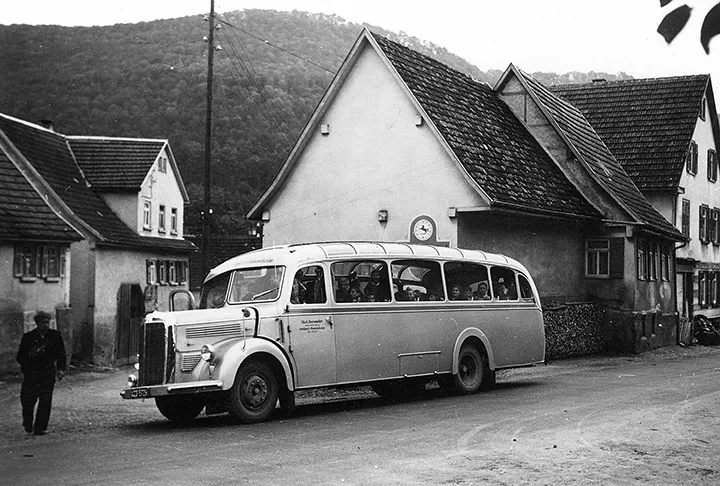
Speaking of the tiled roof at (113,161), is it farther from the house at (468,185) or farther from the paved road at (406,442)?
the paved road at (406,442)

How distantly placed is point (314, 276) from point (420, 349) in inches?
97.8

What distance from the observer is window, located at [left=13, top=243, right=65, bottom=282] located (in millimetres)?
28516

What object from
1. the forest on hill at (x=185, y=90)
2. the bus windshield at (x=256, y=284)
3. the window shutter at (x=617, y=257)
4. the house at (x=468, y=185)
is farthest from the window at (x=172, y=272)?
the bus windshield at (x=256, y=284)

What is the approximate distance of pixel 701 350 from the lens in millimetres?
34594

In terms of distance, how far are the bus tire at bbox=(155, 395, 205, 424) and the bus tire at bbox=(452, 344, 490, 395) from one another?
4985 mm

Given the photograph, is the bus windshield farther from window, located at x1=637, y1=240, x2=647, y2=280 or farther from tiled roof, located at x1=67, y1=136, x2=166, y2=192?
tiled roof, located at x1=67, y1=136, x2=166, y2=192

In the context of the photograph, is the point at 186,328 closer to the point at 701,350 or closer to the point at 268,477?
the point at 268,477

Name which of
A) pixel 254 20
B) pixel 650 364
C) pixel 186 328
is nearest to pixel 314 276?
pixel 186 328

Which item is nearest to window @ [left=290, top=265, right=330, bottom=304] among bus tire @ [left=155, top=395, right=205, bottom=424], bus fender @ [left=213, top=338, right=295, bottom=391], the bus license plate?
bus fender @ [left=213, top=338, right=295, bottom=391]

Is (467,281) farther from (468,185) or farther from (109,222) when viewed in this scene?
(109,222)

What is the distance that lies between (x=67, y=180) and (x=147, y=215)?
191 inches

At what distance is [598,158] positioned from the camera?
34062 mm

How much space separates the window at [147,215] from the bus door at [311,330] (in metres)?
30.3

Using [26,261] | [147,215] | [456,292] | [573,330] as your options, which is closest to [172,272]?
[147,215]
